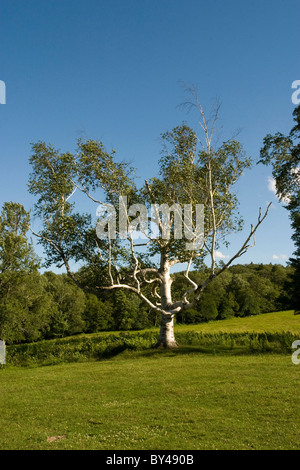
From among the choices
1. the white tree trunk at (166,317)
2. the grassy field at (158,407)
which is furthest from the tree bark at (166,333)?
the grassy field at (158,407)

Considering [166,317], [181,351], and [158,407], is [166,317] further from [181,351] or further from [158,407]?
[158,407]

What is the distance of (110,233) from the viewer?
22.7 m

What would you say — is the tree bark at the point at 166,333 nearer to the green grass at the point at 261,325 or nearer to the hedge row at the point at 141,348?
the hedge row at the point at 141,348

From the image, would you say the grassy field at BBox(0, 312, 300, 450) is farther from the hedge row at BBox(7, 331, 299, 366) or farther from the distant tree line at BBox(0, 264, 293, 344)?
the distant tree line at BBox(0, 264, 293, 344)

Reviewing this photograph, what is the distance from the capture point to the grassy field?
A: 23.7 ft

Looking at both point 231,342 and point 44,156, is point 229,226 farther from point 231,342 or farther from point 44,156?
point 44,156

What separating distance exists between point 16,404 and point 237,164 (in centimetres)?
1814

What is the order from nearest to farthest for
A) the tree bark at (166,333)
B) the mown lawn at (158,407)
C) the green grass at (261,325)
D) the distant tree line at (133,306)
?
the mown lawn at (158,407) < the tree bark at (166,333) < the green grass at (261,325) < the distant tree line at (133,306)

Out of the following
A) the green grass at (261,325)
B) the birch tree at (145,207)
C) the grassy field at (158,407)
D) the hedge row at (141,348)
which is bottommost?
the green grass at (261,325)

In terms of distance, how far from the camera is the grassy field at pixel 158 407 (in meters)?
7.24

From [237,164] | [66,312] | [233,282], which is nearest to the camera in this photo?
[237,164]

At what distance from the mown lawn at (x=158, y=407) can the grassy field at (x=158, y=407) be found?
2 centimetres

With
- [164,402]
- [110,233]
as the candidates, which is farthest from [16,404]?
[110,233]

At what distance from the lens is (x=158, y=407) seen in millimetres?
9492
